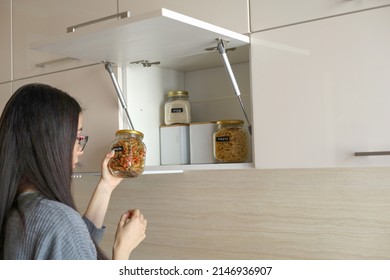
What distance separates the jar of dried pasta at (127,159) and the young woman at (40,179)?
19cm

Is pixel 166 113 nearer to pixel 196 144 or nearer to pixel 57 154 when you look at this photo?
pixel 196 144

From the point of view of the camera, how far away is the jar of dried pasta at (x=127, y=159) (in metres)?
1.18

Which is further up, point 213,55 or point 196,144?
point 213,55

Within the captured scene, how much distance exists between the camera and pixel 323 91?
104 centimetres

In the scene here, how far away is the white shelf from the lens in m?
0.99

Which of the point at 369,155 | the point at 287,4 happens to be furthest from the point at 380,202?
the point at 287,4

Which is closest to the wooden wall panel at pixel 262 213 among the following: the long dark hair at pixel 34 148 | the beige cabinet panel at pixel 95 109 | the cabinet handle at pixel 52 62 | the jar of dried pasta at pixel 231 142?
the jar of dried pasta at pixel 231 142

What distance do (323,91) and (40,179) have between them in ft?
1.96

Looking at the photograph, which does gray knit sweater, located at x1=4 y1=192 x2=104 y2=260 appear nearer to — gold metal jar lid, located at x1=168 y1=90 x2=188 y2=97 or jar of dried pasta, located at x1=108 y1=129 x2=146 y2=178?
jar of dried pasta, located at x1=108 y1=129 x2=146 y2=178

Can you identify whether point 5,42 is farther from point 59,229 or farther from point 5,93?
point 59,229

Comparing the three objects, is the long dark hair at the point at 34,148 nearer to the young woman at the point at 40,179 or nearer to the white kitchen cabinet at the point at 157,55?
the young woman at the point at 40,179

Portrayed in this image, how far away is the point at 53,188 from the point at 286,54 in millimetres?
569

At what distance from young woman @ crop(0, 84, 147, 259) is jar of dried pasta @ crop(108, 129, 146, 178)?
0.61 ft
